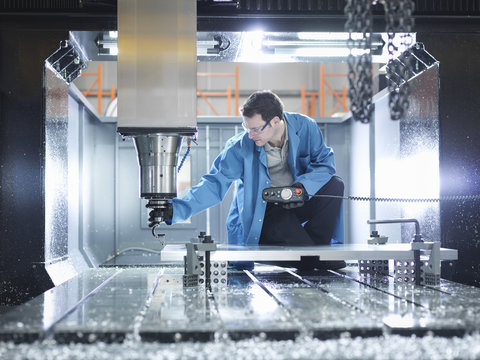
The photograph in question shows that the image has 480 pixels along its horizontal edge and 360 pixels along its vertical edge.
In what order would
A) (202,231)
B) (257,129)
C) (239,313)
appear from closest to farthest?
(239,313) → (202,231) → (257,129)

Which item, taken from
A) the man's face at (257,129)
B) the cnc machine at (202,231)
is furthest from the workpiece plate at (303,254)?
the man's face at (257,129)

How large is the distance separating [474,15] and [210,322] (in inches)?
83.2

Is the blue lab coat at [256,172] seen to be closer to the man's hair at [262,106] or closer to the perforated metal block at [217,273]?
the man's hair at [262,106]

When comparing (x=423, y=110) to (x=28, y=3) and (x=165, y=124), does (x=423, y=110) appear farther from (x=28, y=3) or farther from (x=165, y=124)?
(x=28, y=3)

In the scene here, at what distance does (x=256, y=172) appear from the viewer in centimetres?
319

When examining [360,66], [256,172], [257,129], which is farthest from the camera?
[256,172]

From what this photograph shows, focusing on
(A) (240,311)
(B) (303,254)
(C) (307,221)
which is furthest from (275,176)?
(A) (240,311)

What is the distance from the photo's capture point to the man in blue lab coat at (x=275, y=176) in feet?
9.97

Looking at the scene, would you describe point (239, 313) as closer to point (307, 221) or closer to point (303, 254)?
point (303, 254)

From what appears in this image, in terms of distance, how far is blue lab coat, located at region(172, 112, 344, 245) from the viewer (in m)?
3.07

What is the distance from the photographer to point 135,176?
538 cm

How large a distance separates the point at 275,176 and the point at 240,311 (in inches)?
65.4

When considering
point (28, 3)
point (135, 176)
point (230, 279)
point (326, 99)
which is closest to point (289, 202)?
point (230, 279)

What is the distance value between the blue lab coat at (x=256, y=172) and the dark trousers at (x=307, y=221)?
0.22 feet
